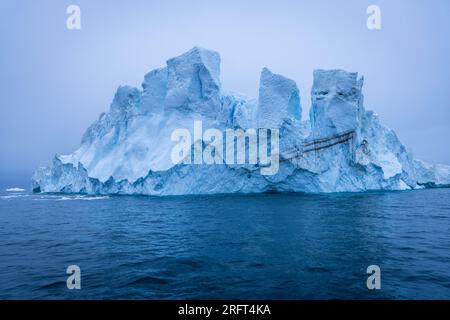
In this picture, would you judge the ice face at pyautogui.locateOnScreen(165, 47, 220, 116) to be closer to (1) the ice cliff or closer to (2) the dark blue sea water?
(1) the ice cliff

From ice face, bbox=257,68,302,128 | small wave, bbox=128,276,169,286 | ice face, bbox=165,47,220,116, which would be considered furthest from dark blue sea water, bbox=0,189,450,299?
ice face, bbox=165,47,220,116

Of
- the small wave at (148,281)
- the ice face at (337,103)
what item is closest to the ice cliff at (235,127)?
the ice face at (337,103)

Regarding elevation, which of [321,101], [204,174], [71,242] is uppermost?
[321,101]

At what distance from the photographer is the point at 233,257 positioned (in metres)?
6.59

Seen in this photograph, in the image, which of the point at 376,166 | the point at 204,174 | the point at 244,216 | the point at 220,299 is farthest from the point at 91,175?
the point at 220,299

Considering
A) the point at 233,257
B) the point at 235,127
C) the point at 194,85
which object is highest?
the point at 194,85

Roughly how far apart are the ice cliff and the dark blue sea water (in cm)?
987

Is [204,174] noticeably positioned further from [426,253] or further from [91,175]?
[426,253]

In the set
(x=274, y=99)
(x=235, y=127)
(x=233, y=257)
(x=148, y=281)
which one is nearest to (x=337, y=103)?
(x=274, y=99)

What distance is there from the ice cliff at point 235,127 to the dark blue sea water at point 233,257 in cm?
987

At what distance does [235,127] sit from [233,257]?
16234mm

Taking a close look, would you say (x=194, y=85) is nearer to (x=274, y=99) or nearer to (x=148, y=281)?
(x=274, y=99)
